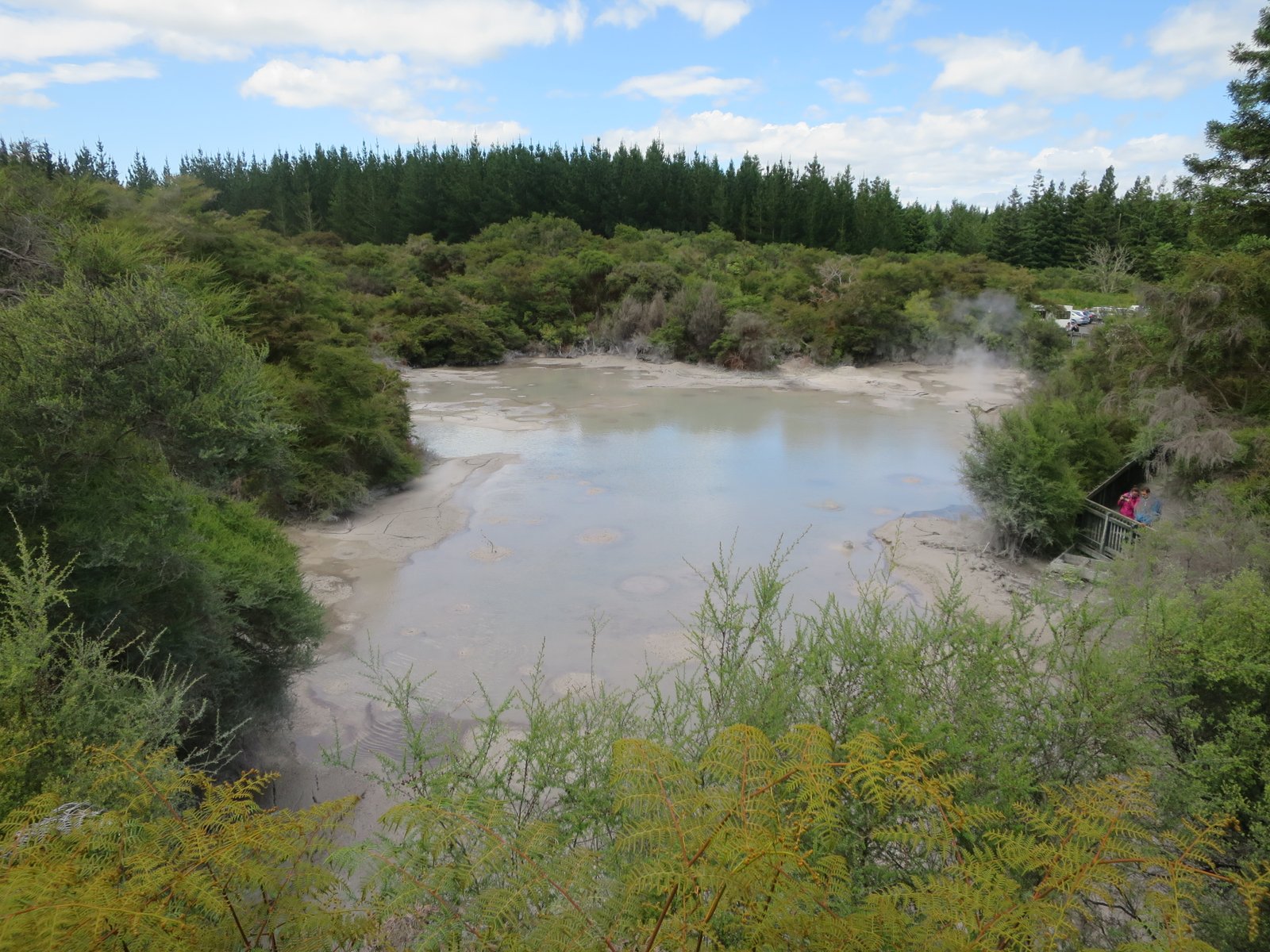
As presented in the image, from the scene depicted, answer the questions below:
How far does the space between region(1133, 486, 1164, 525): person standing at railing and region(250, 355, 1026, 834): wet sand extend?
1.90 m

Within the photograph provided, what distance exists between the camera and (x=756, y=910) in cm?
181

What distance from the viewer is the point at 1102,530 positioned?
36.4ft

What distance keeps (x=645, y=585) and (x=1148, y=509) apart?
7432 mm

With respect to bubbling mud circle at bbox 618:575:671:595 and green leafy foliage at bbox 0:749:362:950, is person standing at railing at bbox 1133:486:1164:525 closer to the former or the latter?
bubbling mud circle at bbox 618:575:671:595

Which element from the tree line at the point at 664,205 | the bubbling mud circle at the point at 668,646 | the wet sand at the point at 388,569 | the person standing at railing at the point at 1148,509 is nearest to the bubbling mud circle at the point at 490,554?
the wet sand at the point at 388,569

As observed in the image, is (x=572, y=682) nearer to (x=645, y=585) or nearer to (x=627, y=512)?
(x=645, y=585)

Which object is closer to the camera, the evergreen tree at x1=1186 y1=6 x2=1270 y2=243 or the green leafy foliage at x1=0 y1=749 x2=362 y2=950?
the green leafy foliage at x1=0 y1=749 x2=362 y2=950

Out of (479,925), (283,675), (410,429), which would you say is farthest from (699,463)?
(479,925)

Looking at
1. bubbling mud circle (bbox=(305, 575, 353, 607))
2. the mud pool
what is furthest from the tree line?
bubbling mud circle (bbox=(305, 575, 353, 607))

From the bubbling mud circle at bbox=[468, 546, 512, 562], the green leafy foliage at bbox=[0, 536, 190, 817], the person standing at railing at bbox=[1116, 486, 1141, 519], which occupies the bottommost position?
the bubbling mud circle at bbox=[468, 546, 512, 562]

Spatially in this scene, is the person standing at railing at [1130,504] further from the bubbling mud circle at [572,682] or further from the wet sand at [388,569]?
the bubbling mud circle at [572,682]

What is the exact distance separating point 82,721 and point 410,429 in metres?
13.4

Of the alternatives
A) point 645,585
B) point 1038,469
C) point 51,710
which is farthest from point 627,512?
point 51,710

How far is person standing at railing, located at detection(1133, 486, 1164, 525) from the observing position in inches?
419
